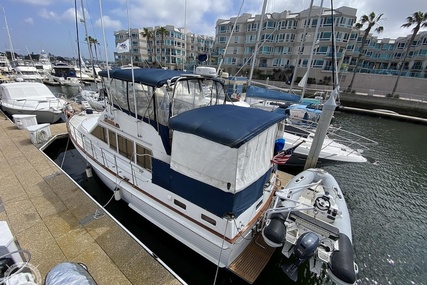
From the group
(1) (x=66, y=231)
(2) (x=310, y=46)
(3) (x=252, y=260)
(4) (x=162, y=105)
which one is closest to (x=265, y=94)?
(4) (x=162, y=105)

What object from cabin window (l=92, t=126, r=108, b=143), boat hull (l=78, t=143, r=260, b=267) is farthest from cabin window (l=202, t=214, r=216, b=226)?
cabin window (l=92, t=126, r=108, b=143)

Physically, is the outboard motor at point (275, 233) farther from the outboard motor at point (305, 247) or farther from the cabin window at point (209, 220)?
the cabin window at point (209, 220)

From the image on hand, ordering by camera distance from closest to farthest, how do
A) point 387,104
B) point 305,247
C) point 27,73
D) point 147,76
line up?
point 305,247 < point 147,76 < point 387,104 < point 27,73

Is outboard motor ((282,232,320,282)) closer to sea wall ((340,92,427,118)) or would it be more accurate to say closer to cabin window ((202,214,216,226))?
cabin window ((202,214,216,226))

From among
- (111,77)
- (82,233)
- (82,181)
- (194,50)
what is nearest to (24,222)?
(82,233)

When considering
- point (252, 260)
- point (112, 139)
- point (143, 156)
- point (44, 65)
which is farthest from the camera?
point (44, 65)

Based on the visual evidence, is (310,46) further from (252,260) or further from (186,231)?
Result: (186,231)

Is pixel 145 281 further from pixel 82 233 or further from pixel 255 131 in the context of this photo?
pixel 255 131

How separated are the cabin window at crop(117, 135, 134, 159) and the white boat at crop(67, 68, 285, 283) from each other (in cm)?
3

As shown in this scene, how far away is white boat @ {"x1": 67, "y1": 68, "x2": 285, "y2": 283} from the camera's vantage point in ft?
11.9

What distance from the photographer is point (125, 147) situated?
580cm

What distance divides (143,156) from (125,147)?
0.92 metres

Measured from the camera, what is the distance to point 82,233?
15.0ft

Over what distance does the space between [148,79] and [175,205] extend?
3017mm
